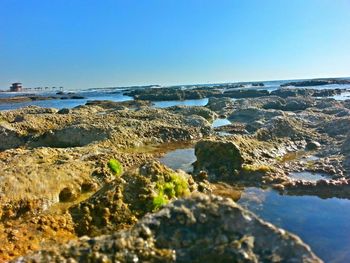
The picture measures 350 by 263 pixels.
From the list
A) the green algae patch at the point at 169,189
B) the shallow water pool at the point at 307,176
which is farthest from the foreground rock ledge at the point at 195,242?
the shallow water pool at the point at 307,176

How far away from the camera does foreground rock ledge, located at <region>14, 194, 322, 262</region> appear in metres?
4.66

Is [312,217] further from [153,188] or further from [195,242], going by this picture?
[195,242]

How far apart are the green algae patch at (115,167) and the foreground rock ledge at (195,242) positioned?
921 cm

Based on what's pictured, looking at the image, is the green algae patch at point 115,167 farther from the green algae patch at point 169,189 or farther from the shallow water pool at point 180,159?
the green algae patch at point 169,189

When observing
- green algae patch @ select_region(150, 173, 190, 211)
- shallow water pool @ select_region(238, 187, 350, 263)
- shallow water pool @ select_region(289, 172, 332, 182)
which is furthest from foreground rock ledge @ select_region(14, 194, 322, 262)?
shallow water pool @ select_region(289, 172, 332, 182)

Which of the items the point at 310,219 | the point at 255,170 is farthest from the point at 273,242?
the point at 255,170

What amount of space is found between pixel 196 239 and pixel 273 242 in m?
0.92

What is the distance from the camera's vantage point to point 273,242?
187 inches

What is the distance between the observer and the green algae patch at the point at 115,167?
46.6 feet

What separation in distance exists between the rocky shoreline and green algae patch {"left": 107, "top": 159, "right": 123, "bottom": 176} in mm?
78

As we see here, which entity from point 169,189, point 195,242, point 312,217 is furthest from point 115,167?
point 195,242

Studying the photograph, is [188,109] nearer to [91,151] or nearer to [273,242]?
[91,151]

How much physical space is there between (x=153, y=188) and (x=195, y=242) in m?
5.58

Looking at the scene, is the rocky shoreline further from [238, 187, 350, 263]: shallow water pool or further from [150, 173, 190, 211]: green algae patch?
[238, 187, 350, 263]: shallow water pool
